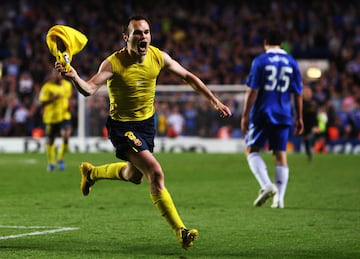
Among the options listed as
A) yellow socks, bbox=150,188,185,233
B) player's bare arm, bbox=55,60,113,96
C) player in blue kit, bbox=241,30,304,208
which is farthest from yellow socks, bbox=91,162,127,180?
player in blue kit, bbox=241,30,304,208

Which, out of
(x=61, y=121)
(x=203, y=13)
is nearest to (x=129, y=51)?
(x=61, y=121)

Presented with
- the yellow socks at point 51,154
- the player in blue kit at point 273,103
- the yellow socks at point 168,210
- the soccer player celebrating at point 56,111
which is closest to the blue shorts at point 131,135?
the yellow socks at point 168,210

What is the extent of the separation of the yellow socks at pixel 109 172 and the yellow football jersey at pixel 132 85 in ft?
3.75

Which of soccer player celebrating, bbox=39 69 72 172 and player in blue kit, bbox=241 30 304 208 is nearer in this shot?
player in blue kit, bbox=241 30 304 208

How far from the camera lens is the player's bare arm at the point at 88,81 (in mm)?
7664

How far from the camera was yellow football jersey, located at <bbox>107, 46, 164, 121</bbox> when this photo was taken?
8382 millimetres

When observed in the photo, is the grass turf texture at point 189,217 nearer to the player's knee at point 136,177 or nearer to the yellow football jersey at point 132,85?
the player's knee at point 136,177

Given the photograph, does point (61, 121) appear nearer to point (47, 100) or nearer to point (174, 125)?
point (47, 100)

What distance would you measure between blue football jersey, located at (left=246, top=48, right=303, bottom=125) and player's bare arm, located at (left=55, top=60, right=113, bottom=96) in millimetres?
3953

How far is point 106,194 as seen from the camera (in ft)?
46.4

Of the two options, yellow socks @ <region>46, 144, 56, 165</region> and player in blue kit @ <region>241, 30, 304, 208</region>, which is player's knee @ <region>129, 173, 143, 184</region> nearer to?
player in blue kit @ <region>241, 30, 304, 208</region>

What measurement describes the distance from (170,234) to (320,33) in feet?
91.1

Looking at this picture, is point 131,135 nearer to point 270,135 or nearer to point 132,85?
point 132,85

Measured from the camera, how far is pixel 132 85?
27.7 feet
